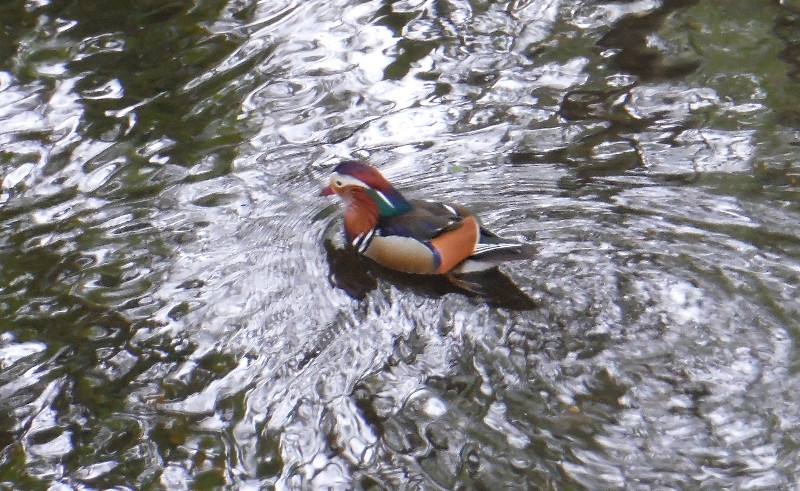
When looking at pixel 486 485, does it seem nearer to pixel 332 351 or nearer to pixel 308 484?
pixel 308 484

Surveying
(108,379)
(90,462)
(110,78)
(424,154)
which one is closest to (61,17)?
(110,78)

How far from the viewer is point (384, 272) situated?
541 cm

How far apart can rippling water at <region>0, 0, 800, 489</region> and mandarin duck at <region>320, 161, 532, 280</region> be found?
0.49 feet

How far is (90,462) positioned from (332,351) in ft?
4.09

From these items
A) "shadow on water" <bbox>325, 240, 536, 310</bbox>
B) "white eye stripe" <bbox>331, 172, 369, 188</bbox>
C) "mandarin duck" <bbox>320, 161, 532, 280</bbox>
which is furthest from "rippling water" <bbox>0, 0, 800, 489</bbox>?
"white eye stripe" <bbox>331, 172, 369, 188</bbox>

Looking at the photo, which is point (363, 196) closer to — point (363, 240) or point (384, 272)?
point (363, 240)

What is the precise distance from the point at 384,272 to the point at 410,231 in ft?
0.99

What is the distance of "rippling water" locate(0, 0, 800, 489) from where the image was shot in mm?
4180

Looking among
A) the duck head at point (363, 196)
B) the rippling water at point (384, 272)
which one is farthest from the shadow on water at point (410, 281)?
the duck head at point (363, 196)

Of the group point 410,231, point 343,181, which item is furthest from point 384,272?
point 343,181

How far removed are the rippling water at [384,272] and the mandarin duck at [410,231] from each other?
15 cm

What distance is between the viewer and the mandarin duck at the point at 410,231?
5109 millimetres

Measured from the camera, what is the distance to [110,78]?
727cm

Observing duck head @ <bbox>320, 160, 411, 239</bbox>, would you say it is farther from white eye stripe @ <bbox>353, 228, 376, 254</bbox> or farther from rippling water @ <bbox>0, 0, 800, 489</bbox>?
rippling water @ <bbox>0, 0, 800, 489</bbox>
